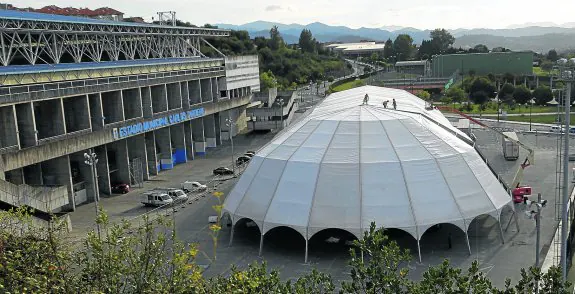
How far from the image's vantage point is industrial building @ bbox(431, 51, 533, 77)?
145 meters

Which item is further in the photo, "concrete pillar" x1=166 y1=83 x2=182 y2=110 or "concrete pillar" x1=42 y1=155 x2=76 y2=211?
"concrete pillar" x1=166 y1=83 x2=182 y2=110

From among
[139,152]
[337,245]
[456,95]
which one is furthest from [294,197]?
[456,95]

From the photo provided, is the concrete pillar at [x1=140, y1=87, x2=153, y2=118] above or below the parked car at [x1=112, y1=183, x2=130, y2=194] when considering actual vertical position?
above

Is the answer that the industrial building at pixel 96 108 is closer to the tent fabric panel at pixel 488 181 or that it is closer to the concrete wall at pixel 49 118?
the concrete wall at pixel 49 118

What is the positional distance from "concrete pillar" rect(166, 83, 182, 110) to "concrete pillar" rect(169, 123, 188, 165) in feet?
8.61

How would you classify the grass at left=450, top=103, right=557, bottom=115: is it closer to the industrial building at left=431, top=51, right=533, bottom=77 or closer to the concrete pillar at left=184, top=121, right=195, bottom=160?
the industrial building at left=431, top=51, right=533, bottom=77

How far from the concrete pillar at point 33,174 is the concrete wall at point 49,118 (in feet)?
12.1

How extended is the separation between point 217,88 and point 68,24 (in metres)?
25.4

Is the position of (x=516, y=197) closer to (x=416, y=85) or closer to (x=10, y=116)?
(x=10, y=116)

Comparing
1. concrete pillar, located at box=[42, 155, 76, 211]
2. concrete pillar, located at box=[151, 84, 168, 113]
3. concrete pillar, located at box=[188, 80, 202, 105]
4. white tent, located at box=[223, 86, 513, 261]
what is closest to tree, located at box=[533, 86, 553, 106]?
concrete pillar, located at box=[188, 80, 202, 105]

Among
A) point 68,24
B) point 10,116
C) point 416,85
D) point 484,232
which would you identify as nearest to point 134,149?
point 68,24

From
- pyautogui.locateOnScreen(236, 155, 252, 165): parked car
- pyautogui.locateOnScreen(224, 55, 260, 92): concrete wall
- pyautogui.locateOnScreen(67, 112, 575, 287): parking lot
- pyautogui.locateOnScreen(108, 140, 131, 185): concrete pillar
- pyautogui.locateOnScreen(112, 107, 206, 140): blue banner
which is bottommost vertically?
pyautogui.locateOnScreen(67, 112, 575, 287): parking lot

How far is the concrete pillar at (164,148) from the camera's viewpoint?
6406cm

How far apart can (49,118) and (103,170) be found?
23.4 feet
